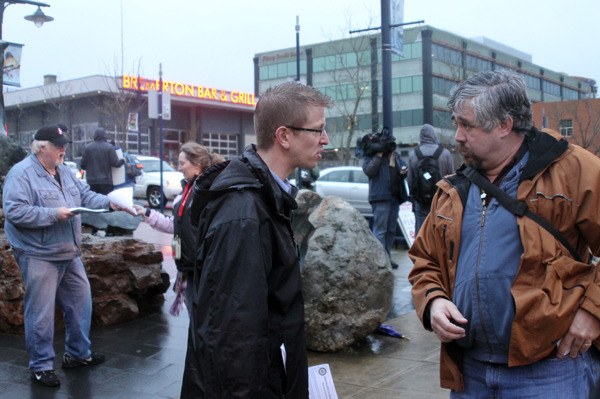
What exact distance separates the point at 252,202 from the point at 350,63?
160 ft

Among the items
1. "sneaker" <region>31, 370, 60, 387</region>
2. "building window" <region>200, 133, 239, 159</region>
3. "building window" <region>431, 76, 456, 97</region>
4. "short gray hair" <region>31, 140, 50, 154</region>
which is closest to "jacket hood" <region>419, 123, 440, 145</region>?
"short gray hair" <region>31, 140, 50, 154</region>

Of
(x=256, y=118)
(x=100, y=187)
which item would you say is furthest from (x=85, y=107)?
(x=256, y=118)

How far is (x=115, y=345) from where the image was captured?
6.05 metres

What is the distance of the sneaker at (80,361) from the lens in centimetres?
538

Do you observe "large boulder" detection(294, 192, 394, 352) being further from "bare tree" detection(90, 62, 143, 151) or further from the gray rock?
"bare tree" detection(90, 62, 143, 151)

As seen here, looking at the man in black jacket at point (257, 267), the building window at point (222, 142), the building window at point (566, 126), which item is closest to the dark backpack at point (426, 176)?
the man in black jacket at point (257, 267)

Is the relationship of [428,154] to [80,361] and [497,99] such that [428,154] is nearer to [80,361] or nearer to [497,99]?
[80,361]

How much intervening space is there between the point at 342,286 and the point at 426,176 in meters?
3.12

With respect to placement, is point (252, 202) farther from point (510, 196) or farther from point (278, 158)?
point (510, 196)

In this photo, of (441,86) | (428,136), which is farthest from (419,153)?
(441,86)

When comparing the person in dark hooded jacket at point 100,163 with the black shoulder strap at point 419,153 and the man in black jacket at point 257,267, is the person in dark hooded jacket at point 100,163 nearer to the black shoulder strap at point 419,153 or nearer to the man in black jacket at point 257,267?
the black shoulder strap at point 419,153

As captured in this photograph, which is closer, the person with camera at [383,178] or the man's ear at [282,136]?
the man's ear at [282,136]

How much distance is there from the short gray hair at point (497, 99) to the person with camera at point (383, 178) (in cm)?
651

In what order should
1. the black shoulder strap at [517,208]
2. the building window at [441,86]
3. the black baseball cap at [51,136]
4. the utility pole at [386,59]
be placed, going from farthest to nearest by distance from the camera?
the building window at [441,86] < the utility pole at [386,59] < the black baseball cap at [51,136] < the black shoulder strap at [517,208]
